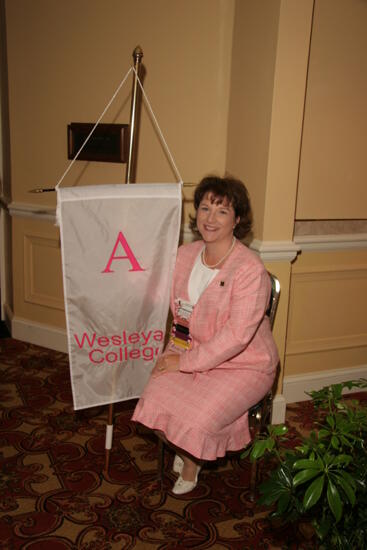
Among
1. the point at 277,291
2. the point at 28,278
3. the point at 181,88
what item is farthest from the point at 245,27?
the point at 28,278

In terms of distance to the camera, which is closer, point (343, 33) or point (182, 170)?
point (343, 33)

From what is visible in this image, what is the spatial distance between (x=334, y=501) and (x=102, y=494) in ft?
4.81

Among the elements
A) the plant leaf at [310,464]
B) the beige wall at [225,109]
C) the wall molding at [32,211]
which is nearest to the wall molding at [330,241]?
the beige wall at [225,109]

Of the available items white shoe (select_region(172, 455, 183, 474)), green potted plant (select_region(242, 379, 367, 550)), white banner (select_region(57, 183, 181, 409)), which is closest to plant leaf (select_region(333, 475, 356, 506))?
green potted plant (select_region(242, 379, 367, 550))

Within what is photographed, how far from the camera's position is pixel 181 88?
122 inches

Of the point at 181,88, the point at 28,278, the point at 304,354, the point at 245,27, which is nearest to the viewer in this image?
the point at 245,27

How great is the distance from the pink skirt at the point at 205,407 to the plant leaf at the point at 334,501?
996 mm

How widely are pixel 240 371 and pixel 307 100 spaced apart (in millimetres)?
1516

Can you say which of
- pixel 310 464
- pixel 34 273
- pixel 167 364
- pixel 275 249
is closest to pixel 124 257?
pixel 167 364

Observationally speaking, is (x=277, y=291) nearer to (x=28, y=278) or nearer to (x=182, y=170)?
(x=182, y=170)

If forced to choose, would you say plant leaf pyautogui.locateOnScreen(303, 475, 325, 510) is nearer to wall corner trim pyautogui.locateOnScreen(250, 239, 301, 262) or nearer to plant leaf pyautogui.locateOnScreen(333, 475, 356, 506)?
plant leaf pyautogui.locateOnScreen(333, 475, 356, 506)

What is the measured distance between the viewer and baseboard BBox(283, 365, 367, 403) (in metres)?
3.27

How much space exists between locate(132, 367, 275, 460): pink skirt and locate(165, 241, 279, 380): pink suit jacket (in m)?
0.05

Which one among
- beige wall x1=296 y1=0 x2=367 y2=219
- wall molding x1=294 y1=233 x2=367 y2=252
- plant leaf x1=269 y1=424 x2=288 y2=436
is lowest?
plant leaf x1=269 y1=424 x2=288 y2=436
